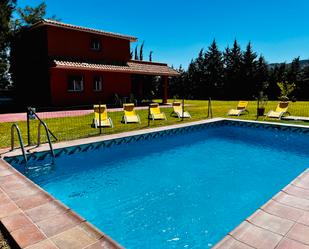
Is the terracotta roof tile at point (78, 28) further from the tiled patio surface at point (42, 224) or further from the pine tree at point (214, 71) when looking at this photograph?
the pine tree at point (214, 71)

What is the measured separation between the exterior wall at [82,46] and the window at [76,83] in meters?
1.58

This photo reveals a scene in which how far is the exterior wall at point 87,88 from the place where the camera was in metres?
17.4

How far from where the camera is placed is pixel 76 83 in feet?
61.2

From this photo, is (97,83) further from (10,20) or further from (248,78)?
Answer: (248,78)

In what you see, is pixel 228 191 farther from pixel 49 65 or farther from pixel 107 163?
pixel 49 65

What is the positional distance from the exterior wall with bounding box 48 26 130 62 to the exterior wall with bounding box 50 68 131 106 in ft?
4.56

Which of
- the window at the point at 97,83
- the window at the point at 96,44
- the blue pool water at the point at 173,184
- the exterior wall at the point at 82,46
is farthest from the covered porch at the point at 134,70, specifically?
the blue pool water at the point at 173,184

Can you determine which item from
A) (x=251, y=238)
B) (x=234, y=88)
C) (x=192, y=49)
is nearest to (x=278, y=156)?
(x=251, y=238)

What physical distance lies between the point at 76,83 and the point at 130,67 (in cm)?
487

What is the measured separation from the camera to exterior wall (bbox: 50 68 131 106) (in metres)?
17.4

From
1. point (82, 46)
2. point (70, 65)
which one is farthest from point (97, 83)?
point (70, 65)

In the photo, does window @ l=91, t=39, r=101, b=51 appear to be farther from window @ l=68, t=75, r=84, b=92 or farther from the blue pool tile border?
the blue pool tile border

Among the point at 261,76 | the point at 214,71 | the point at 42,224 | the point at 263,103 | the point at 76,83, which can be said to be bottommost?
the point at 42,224

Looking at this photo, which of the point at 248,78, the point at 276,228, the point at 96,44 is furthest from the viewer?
the point at 248,78
